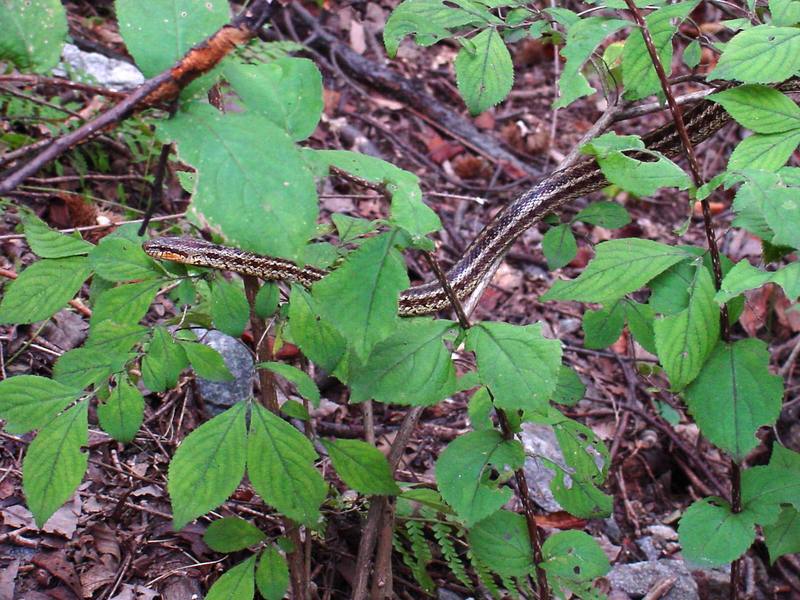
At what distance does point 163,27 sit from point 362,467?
132 cm

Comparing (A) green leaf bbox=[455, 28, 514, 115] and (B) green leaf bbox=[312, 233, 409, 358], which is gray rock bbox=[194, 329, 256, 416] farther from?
(B) green leaf bbox=[312, 233, 409, 358]

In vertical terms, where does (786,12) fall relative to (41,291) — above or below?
above

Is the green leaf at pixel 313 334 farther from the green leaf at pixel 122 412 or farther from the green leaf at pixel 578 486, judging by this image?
the green leaf at pixel 578 486

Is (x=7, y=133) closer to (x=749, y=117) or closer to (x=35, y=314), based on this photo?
(x=35, y=314)

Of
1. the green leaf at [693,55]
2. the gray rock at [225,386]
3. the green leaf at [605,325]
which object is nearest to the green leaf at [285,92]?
the green leaf at [605,325]

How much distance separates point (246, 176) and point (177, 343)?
105cm

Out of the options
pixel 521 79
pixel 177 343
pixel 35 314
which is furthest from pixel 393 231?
pixel 521 79

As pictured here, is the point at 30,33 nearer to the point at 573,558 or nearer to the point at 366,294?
the point at 366,294

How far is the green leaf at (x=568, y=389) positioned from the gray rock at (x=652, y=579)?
4.62 ft

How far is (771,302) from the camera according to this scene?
5.70 metres

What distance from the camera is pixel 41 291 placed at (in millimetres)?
2154

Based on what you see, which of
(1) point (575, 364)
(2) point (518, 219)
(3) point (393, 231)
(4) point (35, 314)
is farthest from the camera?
(1) point (575, 364)

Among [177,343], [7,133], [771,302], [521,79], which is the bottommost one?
[771,302]

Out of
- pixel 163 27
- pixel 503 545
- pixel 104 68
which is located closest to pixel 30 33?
pixel 163 27
